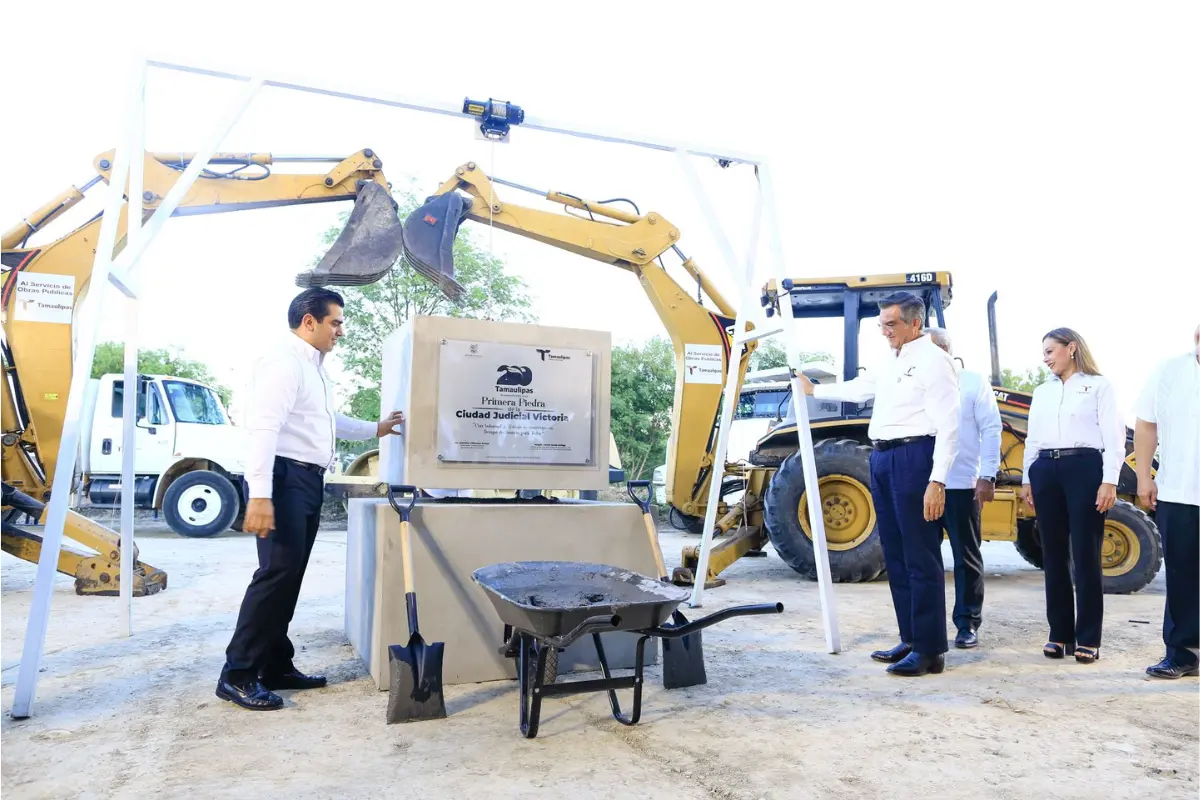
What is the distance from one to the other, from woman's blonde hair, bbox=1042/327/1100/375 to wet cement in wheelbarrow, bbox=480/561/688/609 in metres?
2.48

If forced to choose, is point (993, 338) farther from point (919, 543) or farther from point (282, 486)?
point (282, 486)

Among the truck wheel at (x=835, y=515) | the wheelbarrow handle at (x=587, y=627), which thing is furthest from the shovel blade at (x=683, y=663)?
the truck wheel at (x=835, y=515)

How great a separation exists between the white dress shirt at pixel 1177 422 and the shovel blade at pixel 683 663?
7.46ft

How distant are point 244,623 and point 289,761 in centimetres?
76

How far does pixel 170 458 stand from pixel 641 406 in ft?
48.8

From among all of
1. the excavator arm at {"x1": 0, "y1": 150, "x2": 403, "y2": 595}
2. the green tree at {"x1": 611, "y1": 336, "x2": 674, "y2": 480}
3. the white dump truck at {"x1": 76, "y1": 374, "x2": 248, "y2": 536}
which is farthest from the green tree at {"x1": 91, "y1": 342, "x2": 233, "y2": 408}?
the excavator arm at {"x1": 0, "y1": 150, "x2": 403, "y2": 595}

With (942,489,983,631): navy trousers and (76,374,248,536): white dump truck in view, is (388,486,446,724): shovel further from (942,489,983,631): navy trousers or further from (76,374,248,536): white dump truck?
(76,374,248,536): white dump truck

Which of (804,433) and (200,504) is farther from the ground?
(804,433)

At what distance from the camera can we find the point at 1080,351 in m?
3.97

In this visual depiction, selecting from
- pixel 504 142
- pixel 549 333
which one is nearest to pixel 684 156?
pixel 504 142

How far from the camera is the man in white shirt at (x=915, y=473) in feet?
11.6

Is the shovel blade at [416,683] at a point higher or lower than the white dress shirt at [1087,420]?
lower

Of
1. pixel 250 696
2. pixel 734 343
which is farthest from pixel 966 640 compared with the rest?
pixel 250 696

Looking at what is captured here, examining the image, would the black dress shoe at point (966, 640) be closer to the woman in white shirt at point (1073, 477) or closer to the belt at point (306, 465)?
the woman in white shirt at point (1073, 477)
